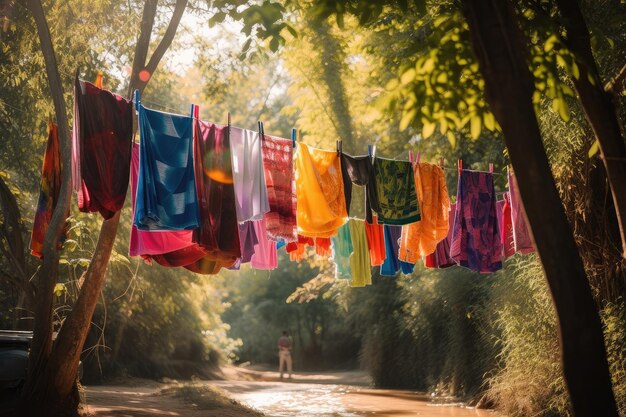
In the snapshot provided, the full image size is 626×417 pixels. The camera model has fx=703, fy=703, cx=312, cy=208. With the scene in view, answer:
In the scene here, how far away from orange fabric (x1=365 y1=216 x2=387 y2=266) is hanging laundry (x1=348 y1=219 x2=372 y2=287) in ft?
0.30

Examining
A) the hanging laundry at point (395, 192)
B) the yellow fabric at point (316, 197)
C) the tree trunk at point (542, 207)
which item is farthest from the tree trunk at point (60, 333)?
the tree trunk at point (542, 207)

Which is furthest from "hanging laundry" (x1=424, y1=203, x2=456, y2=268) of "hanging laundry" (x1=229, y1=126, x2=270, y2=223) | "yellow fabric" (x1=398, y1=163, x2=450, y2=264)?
"hanging laundry" (x1=229, y1=126, x2=270, y2=223)

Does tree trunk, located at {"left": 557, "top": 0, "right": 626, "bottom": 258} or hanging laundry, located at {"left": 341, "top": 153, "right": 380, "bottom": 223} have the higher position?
hanging laundry, located at {"left": 341, "top": 153, "right": 380, "bottom": 223}

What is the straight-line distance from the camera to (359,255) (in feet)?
35.4

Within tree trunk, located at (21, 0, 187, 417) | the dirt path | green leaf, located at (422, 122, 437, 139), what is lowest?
the dirt path

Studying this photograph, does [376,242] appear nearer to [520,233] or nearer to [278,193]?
[520,233]

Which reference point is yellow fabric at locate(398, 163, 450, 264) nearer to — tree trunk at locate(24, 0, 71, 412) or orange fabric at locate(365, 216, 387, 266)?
orange fabric at locate(365, 216, 387, 266)

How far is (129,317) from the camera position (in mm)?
18141

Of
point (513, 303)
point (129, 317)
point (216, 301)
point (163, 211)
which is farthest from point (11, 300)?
point (216, 301)

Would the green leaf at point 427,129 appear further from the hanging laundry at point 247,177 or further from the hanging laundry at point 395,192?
the hanging laundry at point 395,192

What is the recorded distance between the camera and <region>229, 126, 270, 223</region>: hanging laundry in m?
7.96

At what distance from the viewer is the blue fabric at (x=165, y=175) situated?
6909 millimetres

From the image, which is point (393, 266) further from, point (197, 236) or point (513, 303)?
point (197, 236)

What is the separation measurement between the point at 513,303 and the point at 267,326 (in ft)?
81.3
